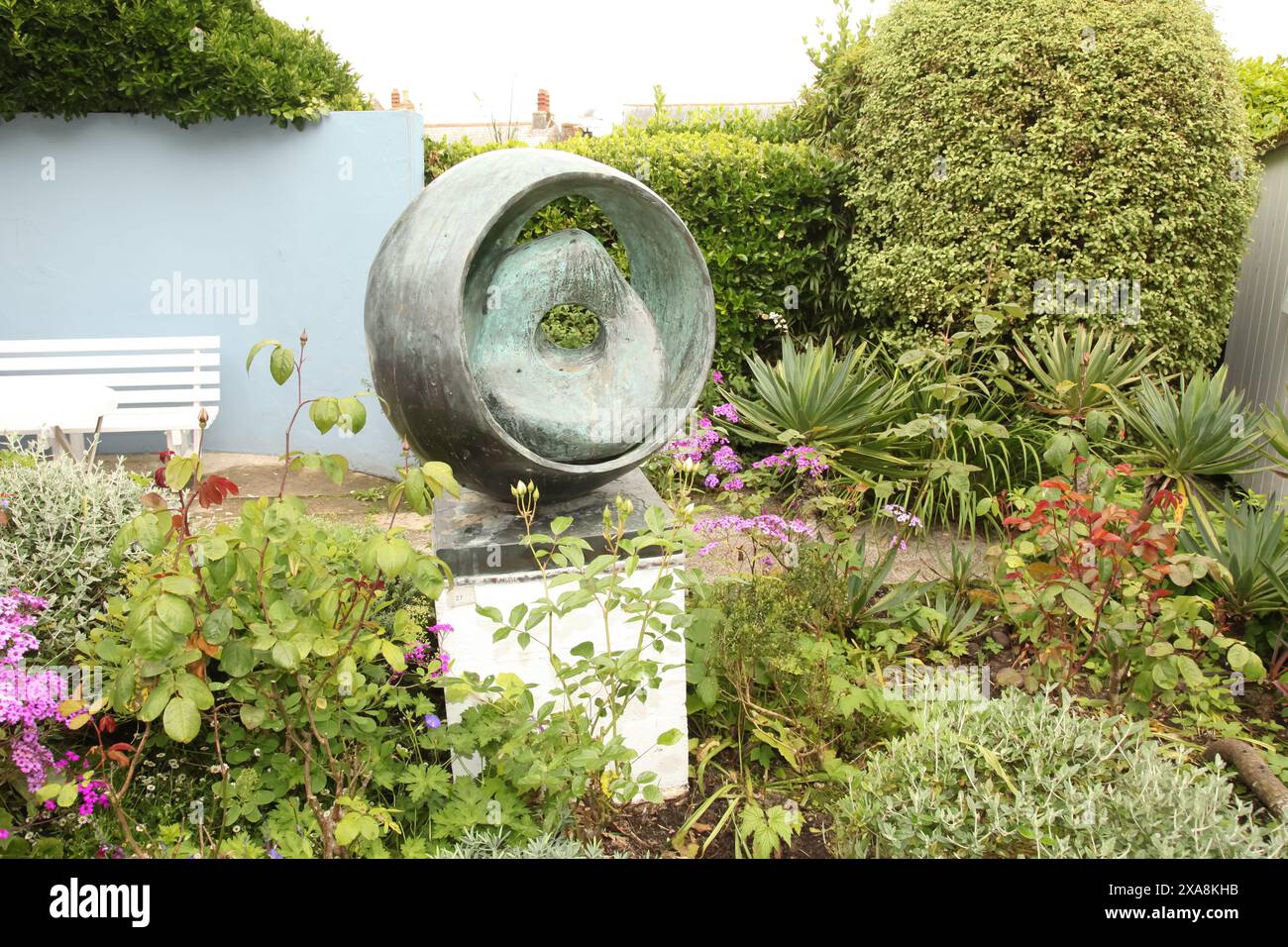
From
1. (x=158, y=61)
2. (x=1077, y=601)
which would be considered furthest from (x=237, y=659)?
(x=158, y=61)

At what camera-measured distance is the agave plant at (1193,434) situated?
428 cm

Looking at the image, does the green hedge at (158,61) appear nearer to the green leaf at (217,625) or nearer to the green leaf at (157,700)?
the green leaf at (217,625)

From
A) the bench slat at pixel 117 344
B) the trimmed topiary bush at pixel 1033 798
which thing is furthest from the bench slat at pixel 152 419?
the trimmed topiary bush at pixel 1033 798

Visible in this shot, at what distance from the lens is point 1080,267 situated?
5.15 meters

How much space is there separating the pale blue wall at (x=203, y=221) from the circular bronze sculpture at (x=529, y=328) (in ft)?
11.8

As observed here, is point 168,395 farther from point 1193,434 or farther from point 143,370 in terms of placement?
point 1193,434

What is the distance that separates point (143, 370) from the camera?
20.7ft

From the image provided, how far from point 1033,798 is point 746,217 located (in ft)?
14.9

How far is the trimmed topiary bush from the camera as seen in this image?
81.4 inches
